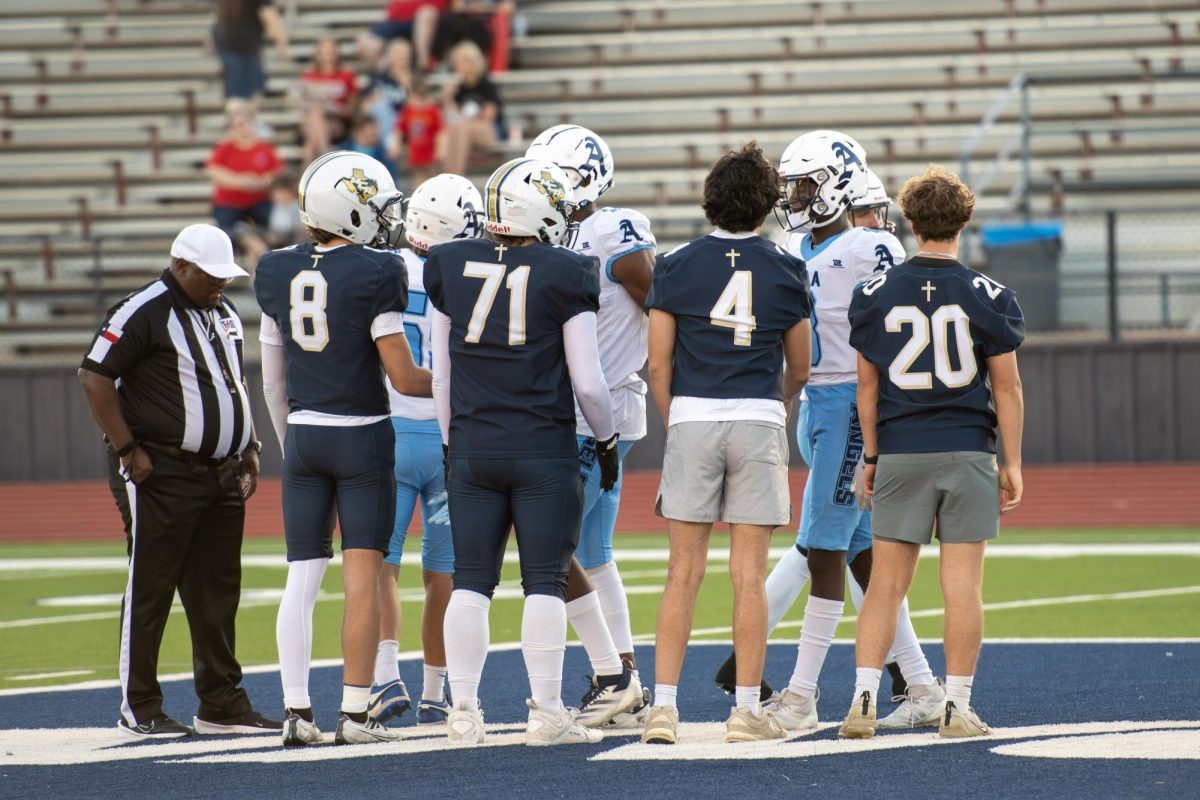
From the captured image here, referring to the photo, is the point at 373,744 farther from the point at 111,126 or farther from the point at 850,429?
the point at 111,126

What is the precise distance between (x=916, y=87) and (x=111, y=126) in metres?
9.72

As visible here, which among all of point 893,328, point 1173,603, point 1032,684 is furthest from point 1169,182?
point 893,328

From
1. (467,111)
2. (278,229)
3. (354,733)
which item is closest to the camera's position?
(354,733)

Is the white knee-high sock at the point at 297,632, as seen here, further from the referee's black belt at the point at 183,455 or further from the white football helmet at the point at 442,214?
the white football helmet at the point at 442,214

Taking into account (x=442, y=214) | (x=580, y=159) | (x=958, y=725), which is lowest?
(x=958, y=725)

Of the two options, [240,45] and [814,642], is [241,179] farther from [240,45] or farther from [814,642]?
[814,642]

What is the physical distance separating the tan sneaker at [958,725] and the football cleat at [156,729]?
2750 millimetres

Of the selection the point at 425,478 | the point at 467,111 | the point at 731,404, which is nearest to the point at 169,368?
the point at 425,478

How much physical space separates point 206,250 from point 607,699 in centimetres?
222

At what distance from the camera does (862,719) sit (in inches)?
230

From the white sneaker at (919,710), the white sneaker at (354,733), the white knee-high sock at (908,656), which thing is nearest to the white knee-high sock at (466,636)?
the white sneaker at (354,733)

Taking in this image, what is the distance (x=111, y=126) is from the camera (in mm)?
21781

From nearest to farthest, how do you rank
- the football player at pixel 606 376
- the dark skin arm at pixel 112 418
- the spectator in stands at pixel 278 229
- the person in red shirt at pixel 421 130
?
the football player at pixel 606 376, the dark skin arm at pixel 112 418, the spectator in stands at pixel 278 229, the person in red shirt at pixel 421 130

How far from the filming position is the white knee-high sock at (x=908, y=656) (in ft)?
21.0
